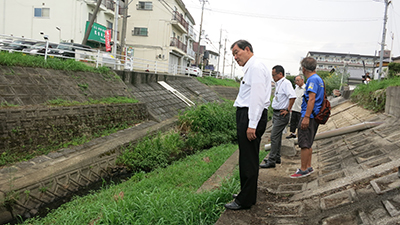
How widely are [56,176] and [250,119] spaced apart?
464 cm

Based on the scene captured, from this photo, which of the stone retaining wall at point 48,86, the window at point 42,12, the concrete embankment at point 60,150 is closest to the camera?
the concrete embankment at point 60,150

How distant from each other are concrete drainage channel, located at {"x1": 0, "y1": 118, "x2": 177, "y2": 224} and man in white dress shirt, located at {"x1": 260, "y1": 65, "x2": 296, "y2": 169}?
3.98m

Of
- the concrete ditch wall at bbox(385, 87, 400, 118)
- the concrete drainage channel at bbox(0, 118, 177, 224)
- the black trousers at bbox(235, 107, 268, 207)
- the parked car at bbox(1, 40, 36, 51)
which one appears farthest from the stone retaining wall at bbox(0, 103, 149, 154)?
the concrete ditch wall at bbox(385, 87, 400, 118)

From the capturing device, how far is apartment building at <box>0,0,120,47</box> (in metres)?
20.7

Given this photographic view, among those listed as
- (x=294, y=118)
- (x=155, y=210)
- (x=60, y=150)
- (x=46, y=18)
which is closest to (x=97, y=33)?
(x=46, y=18)

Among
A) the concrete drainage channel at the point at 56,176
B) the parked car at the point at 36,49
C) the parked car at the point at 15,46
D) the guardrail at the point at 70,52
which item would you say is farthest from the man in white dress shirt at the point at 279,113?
the parked car at the point at 15,46

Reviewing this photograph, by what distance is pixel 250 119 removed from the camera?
281 cm

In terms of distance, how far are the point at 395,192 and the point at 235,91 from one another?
28083 mm

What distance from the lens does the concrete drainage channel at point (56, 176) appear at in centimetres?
478

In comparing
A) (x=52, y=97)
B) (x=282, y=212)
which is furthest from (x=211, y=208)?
(x=52, y=97)

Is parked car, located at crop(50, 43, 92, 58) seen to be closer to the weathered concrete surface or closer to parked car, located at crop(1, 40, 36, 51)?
parked car, located at crop(1, 40, 36, 51)

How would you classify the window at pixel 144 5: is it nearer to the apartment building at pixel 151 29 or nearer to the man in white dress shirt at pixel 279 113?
the apartment building at pixel 151 29

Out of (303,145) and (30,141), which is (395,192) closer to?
(303,145)

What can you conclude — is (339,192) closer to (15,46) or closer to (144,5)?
(15,46)
